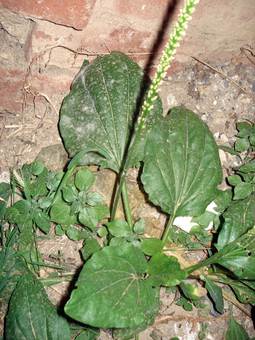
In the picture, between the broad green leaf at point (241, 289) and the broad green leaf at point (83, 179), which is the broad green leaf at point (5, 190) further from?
the broad green leaf at point (241, 289)

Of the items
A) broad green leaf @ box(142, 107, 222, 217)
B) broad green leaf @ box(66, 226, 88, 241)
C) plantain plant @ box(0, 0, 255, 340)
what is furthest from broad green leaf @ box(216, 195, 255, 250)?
broad green leaf @ box(66, 226, 88, 241)

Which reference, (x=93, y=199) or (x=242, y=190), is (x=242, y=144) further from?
(x=93, y=199)

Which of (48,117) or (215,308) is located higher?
(48,117)

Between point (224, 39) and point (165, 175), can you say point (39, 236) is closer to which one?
point (165, 175)

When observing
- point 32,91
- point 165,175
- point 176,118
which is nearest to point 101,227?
point 165,175

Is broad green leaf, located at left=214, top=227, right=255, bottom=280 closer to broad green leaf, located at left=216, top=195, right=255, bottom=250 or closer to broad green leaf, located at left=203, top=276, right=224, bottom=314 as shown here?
broad green leaf, located at left=216, top=195, right=255, bottom=250

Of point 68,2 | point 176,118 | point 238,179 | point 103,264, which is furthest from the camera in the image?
point 238,179

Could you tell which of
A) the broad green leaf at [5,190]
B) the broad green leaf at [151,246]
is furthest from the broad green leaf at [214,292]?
the broad green leaf at [5,190]
